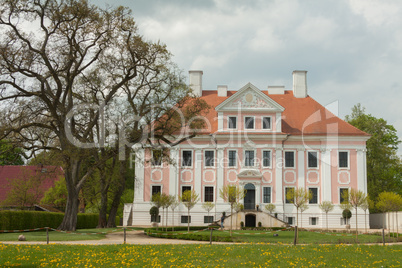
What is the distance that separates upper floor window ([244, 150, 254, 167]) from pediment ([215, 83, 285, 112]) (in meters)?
3.81

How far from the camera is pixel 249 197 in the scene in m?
40.4

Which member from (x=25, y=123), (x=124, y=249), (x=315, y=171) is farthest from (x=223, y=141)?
(x=124, y=249)

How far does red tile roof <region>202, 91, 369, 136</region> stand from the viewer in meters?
41.2

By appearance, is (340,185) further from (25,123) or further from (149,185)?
(25,123)

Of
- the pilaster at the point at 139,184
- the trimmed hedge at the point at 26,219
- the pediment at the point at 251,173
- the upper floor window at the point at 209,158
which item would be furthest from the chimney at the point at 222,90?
the trimmed hedge at the point at 26,219

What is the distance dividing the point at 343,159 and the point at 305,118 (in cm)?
505

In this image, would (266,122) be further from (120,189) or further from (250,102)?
(120,189)

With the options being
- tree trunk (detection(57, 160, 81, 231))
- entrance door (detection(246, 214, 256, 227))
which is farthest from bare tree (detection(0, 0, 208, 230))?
entrance door (detection(246, 214, 256, 227))

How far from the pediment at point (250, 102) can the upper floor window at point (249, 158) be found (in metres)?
3.81

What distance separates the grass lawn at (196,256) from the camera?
13320 millimetres

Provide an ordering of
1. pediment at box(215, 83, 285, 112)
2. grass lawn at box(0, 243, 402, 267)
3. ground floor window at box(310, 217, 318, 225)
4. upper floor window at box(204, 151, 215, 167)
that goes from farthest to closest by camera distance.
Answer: upper floor window at box(204, 151, 215, 167), pediment at box(215, 83, 285, 112), ground floor window at box(310, 217, 318, 225), grass lawn at box(0, 243, 402, 267)

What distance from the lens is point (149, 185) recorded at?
136 ft

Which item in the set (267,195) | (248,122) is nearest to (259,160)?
(267,195)

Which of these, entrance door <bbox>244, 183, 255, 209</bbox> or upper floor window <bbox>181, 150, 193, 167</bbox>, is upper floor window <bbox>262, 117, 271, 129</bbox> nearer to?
entrance door <bbox>244, 183, 255, 209</bbox>
